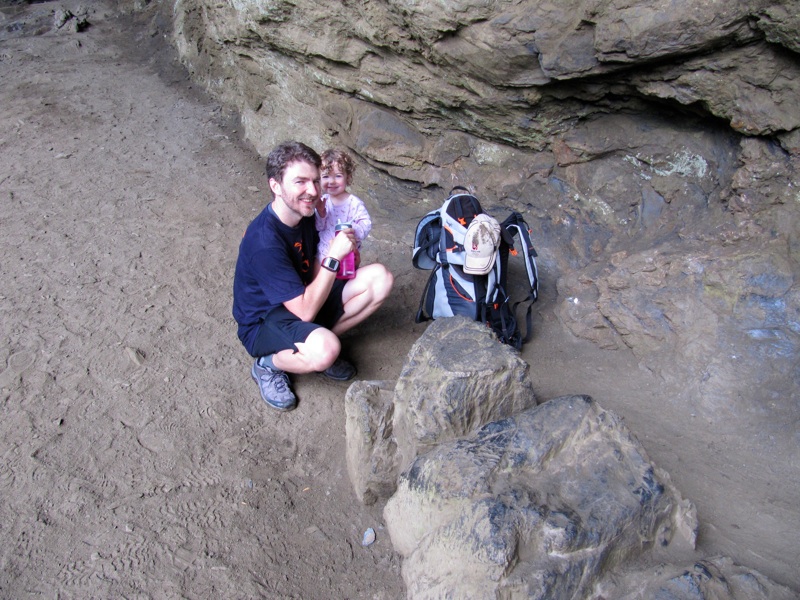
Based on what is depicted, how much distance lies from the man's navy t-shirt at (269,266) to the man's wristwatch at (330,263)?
183 mm

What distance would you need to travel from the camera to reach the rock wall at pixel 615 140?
343cm

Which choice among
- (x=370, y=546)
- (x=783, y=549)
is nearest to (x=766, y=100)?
(x=783, y=549)

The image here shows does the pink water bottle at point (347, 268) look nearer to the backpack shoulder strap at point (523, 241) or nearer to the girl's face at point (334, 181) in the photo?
the girl's face at point (334, 181)

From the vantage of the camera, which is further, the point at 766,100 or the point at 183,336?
the point at 183,336

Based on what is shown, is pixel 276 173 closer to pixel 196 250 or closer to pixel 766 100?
pixel 196 250

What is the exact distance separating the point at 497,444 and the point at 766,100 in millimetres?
2459

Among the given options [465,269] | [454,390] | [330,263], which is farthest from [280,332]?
[465,269]

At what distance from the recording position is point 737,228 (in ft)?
12.2

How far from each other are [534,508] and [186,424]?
6.55ft

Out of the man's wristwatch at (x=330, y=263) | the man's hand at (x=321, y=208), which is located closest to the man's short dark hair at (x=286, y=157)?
the man's hand at (x=321, y=208)

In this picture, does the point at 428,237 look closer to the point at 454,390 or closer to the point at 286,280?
the point at 286,280

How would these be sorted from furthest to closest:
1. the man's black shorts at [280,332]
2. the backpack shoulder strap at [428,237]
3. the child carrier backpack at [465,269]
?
the backpack shoulder strap at [428,237]
the child carrier backpack at [465,269]
the man's black shorts at [280,332]

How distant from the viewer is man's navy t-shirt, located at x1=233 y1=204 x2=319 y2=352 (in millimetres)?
3258

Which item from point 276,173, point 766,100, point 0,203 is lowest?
point 0,203
